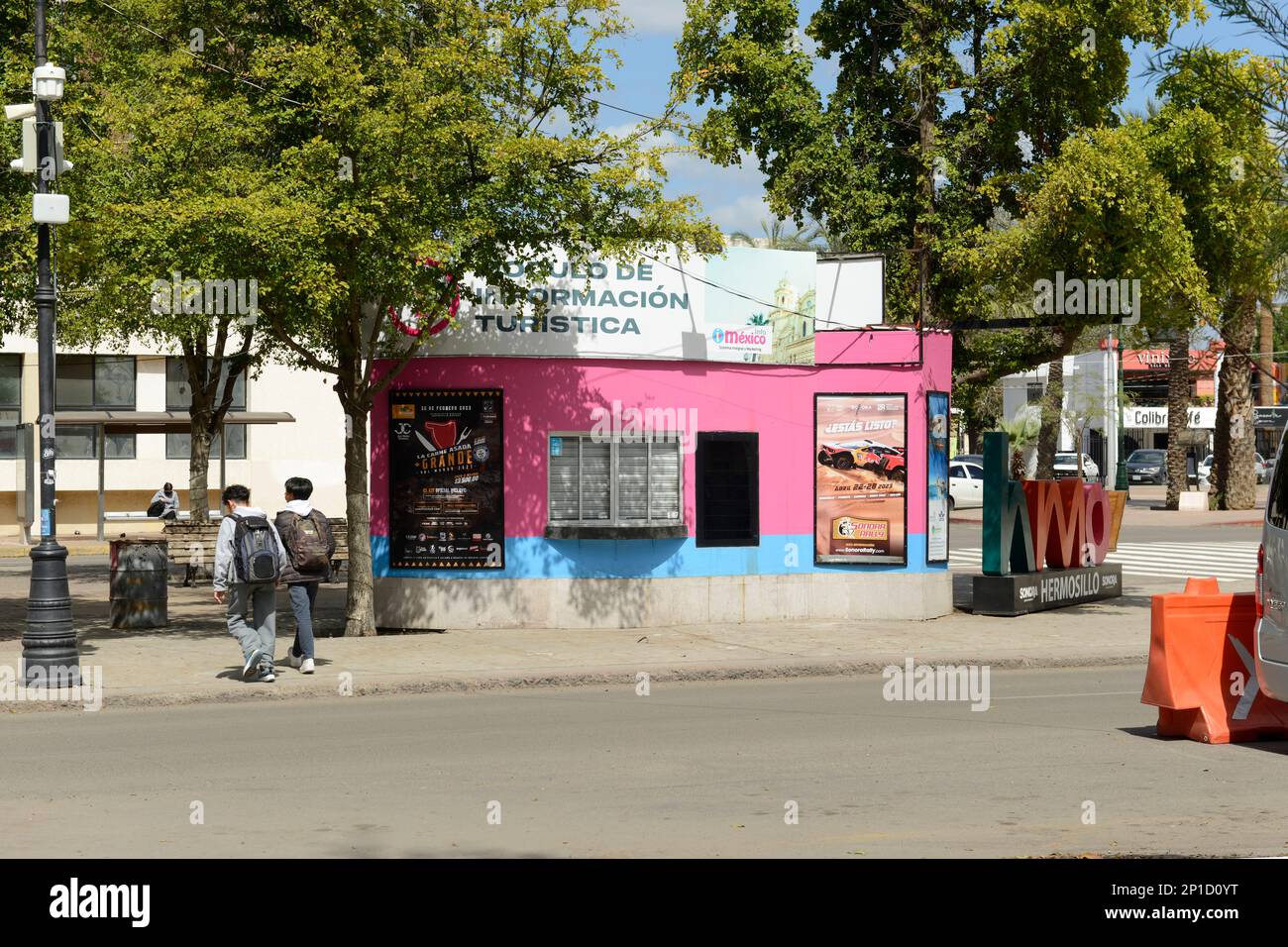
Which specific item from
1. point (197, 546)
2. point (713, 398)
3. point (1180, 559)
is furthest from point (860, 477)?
point (1180, 559)

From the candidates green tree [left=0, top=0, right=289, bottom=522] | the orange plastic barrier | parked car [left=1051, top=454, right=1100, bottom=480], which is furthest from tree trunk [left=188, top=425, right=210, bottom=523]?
parked car [left=1051, top=454, right=1100, bottom=480]

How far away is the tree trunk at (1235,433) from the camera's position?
146 feet

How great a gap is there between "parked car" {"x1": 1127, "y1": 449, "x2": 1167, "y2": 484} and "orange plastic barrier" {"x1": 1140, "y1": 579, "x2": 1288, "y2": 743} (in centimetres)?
6200

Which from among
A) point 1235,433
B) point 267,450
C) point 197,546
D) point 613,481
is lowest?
point 197,546

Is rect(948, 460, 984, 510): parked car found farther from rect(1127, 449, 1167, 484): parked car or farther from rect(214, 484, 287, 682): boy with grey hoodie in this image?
rect(214, 484, 287, 682): boy with grey hoodie

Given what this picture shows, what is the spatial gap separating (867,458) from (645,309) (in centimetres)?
344

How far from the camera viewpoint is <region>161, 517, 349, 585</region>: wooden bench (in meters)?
25.1

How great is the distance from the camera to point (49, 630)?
13266 mm

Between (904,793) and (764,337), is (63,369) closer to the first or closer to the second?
(764,337)

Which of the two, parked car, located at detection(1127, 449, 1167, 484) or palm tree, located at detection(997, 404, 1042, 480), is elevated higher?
palm tree, located at detection(997, 404, 1042, 480)

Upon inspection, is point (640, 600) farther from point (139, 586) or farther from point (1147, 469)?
point (1147, 469)

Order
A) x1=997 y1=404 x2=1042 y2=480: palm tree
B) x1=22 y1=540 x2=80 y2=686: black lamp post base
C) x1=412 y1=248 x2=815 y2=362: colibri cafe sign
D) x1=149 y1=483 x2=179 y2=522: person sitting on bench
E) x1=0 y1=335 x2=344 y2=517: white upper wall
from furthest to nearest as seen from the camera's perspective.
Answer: x1=997 y1=404 x2=1042 y2=480: palm tree, x1=0 y1=335 x2=344 y2=517: white upper wall, x1=149 y1=483 x2=179 y2=522: person sitting on bench, x1=412 y1=248 x2=815 y2=362: colibri cafe sign, x1=22 y1=540 x2=80 y2=686: black lamp post base

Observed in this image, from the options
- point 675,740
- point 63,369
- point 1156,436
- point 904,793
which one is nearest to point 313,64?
point 675,740
